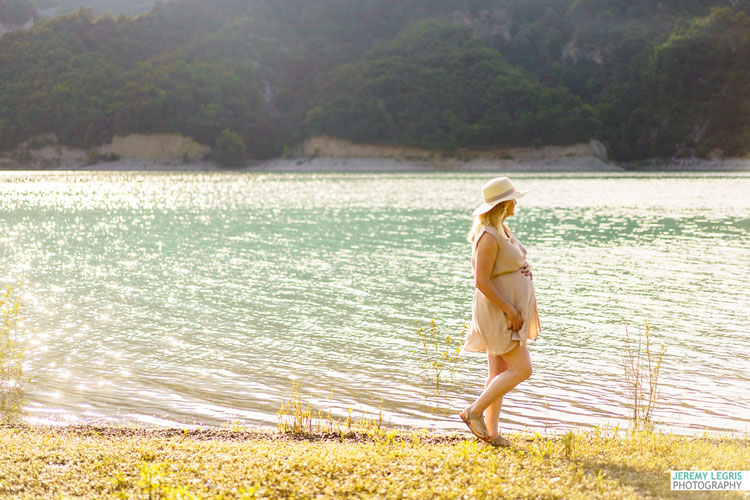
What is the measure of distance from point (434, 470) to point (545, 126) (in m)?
148

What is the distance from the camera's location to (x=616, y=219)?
40.0 m

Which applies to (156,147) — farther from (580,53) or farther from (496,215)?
(496,215)

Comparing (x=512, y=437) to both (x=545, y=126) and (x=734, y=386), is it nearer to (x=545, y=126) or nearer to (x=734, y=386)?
(x=734, y=386)

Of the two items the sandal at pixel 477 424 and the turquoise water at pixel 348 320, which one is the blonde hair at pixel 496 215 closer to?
the sandal at pixel 477 424

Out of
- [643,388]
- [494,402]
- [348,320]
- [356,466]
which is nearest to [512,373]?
[494,402]

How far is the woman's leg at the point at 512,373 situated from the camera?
250 inches

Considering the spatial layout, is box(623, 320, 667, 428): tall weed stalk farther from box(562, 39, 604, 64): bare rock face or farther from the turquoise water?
box(562, 39, 604, 64): bare rock face

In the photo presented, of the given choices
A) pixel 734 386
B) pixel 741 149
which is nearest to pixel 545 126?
pixel 741 149

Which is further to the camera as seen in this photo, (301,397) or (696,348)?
(696,348)

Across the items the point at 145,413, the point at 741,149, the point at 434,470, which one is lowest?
the point at 145,413

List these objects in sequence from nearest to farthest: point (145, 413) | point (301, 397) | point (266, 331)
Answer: point (145, 413) → point (301, 397) → point (266, 331)

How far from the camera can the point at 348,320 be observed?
14766 mm

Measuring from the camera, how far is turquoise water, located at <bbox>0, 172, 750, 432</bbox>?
929 cm

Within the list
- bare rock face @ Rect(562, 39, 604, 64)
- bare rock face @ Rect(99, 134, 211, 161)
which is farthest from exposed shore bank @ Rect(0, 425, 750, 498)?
bare rock face @ Rect(562, 39, 604, 64)
